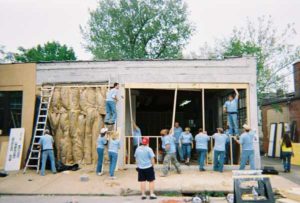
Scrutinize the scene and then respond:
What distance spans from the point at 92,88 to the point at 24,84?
10.1 ft

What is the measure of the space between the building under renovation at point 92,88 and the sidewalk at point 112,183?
165 centimetres

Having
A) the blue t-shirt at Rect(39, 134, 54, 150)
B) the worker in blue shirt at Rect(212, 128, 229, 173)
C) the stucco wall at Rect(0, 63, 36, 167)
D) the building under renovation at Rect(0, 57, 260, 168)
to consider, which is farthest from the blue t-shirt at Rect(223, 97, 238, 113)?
the stucco wall at Rect(0, 63, 36, 167)

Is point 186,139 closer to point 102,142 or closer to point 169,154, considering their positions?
point 169,154

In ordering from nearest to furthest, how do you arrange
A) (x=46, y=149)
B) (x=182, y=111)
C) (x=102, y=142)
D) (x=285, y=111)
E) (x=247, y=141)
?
(x=102, y=142) < (x=247, y=141) < (x=46, y=149) < (x=285, y=111) < (x=182, y=111)

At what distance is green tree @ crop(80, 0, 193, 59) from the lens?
38.7m

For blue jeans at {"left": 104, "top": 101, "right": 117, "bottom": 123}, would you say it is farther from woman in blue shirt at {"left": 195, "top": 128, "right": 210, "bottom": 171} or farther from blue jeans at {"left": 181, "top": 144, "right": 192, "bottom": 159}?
woman in blue shirt at {"left": 195, "top": 128, "right": 210, "bottom": 171}

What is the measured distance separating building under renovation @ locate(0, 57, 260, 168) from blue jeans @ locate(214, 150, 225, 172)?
0.72 meters

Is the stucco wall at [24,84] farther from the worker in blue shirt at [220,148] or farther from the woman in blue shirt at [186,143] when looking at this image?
the worker in blue shirt at [220,148]

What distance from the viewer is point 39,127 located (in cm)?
1421

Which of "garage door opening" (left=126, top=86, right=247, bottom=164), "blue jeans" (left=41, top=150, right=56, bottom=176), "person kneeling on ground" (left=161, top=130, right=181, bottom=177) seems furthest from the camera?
"garage door opening" (left=126, top=86, right=247, bottom=164)

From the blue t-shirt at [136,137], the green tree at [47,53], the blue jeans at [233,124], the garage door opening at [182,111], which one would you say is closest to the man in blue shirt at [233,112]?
the blue jeans at [233,124]

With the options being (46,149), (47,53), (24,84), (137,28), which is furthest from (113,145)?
(47,53)

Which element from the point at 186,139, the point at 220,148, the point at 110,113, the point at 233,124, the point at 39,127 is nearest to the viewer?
the point at 220,148

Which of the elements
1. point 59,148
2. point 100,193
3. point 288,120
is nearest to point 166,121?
point 288,120
